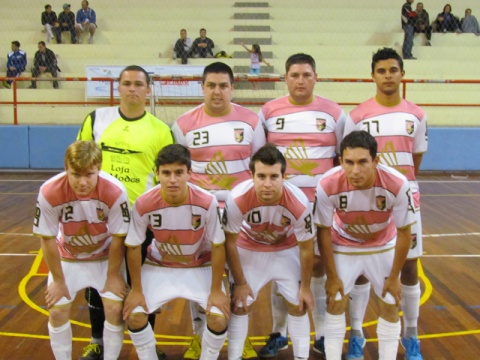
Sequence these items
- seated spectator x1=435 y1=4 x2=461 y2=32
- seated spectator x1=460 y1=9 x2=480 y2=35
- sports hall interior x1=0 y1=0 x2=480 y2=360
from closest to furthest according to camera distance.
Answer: sports hall interior x1=0 y1=0 x2=480 y2=360 → seated spectator x1=435 y1=4 x2=461 y2=32 → seated spectator x1=460 y1=9 x2=480 y2=35

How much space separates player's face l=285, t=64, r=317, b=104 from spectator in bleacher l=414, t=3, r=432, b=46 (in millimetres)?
11539

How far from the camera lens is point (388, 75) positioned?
3479mm

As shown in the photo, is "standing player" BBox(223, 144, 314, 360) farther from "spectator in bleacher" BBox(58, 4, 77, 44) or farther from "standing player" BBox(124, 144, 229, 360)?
"spectator in bleacher" BBox(58, 4, 77, 44)

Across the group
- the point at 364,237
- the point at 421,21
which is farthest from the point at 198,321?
the point at 421,21

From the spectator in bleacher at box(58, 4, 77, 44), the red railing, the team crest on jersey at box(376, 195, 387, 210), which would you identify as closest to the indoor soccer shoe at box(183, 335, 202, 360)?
the team crest on jersey at box(376, 195, 387, 210)

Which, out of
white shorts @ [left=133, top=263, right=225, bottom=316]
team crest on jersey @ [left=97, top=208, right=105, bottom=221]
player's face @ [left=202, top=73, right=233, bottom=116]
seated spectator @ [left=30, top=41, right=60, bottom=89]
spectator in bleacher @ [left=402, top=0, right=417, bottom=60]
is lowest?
white shorts @ [left=133, top=263, right=225, bottom=316]

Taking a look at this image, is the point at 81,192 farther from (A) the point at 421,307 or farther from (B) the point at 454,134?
(B) the point at 454,134

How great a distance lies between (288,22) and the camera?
15242mm

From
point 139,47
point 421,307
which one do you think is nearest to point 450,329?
point 421,307

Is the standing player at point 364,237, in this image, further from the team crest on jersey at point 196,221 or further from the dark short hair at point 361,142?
the team crest on jersey at point 196,221

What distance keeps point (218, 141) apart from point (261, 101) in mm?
7937

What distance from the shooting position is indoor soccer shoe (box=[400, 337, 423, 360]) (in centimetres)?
349

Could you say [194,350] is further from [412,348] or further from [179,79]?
[179,79]

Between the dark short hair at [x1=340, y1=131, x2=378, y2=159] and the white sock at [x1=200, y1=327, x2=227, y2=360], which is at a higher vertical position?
the dark short hair at [x1=340, y1=131, x2=378, y2=159]
